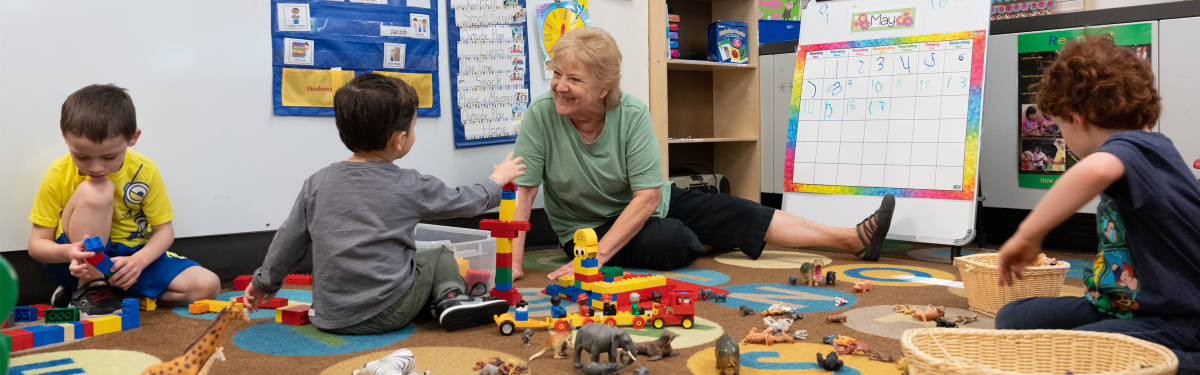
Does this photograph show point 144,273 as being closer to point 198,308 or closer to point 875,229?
point 198,308

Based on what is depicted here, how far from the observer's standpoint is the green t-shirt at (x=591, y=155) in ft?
6.86

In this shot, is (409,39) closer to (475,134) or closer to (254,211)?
(475,134)

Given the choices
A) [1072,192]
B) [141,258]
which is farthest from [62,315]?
[1072,192]

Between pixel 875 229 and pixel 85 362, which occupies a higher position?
pixel 875 229

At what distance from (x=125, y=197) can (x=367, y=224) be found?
Result: 74 centimetres

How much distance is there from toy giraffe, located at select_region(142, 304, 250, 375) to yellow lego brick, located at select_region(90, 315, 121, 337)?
558 millimetres

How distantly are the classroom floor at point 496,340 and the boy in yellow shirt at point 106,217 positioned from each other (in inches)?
3.4

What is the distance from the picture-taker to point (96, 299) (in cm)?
159

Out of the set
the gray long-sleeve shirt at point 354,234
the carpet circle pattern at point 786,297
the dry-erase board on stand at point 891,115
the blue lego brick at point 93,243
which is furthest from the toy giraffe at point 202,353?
the dry-erase board on stand at point 891,115

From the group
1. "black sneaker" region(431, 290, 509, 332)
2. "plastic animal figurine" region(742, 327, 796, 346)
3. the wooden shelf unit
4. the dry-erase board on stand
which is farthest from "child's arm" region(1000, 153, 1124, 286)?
the wooden shelf unit

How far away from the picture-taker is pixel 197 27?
1.94 m

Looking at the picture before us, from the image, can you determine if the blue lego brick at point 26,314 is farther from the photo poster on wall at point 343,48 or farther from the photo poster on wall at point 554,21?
the photo poster on wall at point 554,21

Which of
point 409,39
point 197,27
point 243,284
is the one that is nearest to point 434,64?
point 409,39

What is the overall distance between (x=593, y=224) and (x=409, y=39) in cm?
79
